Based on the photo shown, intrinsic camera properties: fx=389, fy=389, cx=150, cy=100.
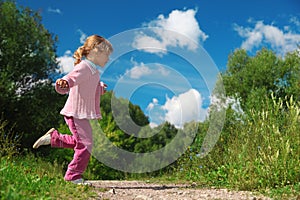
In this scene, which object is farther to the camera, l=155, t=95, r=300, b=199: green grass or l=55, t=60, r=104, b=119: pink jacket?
l=155, t=95, r=300, b=199: green grass

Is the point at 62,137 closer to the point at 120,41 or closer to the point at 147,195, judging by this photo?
the point at 147,195

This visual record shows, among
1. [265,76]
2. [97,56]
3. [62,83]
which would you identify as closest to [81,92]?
[62,83]

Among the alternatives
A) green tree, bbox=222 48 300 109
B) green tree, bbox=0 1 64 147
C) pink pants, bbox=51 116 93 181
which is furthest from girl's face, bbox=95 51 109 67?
green tree, bbox=222 48 300 109

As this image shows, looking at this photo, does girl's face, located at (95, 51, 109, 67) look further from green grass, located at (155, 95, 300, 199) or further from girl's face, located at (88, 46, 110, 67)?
green grass, located at (155, 95, 300, 199)

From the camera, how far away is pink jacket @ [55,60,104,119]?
4672mm

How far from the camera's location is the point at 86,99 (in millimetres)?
4766

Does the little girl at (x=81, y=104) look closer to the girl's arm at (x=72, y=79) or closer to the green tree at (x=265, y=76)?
the girl's arm at (x=72, y=79)

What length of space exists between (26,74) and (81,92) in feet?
27.6

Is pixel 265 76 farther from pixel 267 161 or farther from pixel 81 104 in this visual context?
pixel 81 104

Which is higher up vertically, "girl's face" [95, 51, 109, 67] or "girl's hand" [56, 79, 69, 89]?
"girl's face" [95, 51, 109, 67]

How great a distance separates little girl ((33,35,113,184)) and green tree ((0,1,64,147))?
7.45m

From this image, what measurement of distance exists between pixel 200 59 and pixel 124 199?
3.00 meters

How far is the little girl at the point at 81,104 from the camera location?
469 cm

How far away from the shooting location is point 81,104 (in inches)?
186
